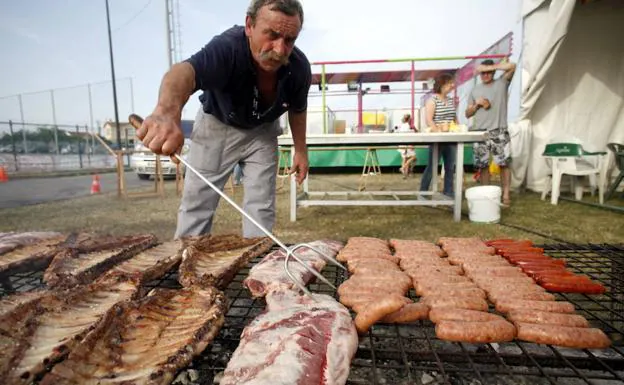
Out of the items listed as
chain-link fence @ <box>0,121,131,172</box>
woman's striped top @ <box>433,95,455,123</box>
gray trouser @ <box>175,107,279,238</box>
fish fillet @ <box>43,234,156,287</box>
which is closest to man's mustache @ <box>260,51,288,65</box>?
gray trouser @ <box>175,107,279,238</box>

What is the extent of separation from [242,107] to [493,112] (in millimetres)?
6216

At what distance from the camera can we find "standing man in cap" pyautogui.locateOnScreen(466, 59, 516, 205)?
24.6 feet

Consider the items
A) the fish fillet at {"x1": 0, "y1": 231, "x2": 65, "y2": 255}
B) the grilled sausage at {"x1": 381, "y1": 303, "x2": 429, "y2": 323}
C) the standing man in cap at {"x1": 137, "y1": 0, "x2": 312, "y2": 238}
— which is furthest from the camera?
the standing man in cap at {"x1": 137, "y1": 0, "x2": 312, "y2": 238}

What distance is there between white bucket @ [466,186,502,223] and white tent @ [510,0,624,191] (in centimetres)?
412

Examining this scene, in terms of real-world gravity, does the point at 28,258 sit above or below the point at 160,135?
below

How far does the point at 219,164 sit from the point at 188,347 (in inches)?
101

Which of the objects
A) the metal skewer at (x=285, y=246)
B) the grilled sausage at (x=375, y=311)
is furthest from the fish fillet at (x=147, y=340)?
the grilled sausage at (x=375, y=311)

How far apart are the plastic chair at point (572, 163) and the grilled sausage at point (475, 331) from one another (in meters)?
7.84

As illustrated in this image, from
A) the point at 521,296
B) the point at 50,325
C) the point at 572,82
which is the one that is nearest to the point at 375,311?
the point at 521,296

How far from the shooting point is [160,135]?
7.00 feet

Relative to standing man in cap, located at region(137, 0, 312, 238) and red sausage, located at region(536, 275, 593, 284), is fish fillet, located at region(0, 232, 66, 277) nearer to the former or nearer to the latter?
standing man in cap, located at region(137, 0, 312, 238)

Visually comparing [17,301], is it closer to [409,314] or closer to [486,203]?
[409,314]

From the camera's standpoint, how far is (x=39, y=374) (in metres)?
1.21

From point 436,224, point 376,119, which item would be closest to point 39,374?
point 436,224
